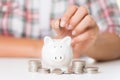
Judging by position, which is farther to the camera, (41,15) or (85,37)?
(41,15)

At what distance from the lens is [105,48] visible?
45.2 inches

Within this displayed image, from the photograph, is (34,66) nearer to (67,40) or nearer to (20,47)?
(67,40)

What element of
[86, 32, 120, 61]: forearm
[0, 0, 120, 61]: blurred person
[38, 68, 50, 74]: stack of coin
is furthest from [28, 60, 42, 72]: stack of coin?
[0, 0, 120, 61]: blurred person

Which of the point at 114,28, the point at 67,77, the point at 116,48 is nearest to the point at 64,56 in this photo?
the point at 67,77

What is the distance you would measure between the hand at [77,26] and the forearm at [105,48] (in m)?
0.19

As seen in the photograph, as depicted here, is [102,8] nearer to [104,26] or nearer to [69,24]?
[104,26]

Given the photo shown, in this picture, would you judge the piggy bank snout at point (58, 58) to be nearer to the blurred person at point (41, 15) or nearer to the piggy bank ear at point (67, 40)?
the piggy bank ear at point (67, 40)

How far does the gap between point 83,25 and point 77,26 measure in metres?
0.02

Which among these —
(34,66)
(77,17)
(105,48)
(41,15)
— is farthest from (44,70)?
(41,15)

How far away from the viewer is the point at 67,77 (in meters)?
0.74

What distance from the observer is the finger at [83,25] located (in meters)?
0.82

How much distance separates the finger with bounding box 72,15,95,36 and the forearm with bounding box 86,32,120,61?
0.68ft

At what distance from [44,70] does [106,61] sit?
1.08 feet

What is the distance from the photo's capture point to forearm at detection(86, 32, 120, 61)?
1080mm
